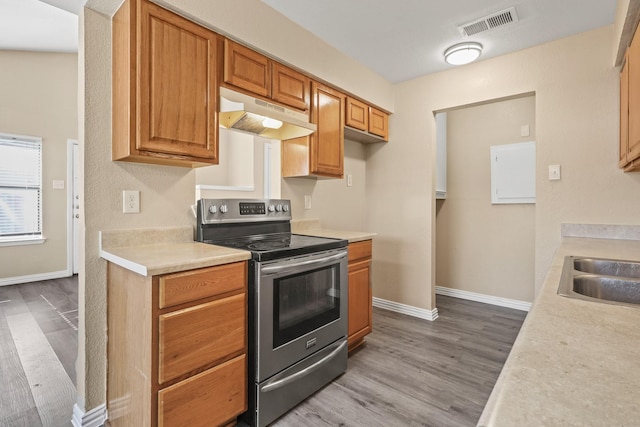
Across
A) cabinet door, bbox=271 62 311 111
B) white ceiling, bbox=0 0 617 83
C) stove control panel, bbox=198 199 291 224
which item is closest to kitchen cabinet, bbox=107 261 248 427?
stove control panel, bbox=198 199 291 224

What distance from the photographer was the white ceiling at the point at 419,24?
6.86 ft

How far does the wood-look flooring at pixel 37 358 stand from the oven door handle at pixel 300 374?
1063 mm

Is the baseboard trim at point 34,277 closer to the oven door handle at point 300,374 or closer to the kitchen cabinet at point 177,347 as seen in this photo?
the kitchen cabinet at point 177,347

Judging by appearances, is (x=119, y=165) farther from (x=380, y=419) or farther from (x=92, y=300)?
(x=380, y=419)

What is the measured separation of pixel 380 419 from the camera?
5.66 feet

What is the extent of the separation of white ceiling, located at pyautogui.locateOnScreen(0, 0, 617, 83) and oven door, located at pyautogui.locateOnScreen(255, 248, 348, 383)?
1632 millimetres

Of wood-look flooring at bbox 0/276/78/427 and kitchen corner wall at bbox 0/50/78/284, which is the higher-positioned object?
kitchen corner wall at bbox 0/50/78/284

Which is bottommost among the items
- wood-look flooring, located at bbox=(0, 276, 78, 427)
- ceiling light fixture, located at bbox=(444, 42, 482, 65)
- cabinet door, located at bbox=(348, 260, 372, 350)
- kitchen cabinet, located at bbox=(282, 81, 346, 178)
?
wood-look flooring, located at bbox=(0, 276, 78, 427)

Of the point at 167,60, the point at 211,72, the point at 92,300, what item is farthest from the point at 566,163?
the point at 92,300

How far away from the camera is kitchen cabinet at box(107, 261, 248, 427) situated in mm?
1324

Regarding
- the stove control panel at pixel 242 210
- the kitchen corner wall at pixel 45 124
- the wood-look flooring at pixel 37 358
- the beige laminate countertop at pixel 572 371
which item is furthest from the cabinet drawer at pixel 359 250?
the kitchen corner wall at pixel 45 124

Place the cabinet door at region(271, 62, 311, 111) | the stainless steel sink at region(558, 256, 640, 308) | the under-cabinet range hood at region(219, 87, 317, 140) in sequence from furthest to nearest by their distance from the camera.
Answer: the cabinet door at region(271, 62, 311, 111), the under-cabinet range hood at region(219, 87, 317, 140), the stainless steel sink at region(558, 256, 640, 308)

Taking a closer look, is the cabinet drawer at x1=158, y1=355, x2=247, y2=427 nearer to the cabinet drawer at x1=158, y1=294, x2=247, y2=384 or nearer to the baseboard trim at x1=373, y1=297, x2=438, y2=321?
the cabinet drawer at x1=158, y1=294, x2=247, y2=384

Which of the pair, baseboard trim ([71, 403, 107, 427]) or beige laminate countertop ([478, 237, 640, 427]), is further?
baseboard trim ([71, 403, 107, 427])
